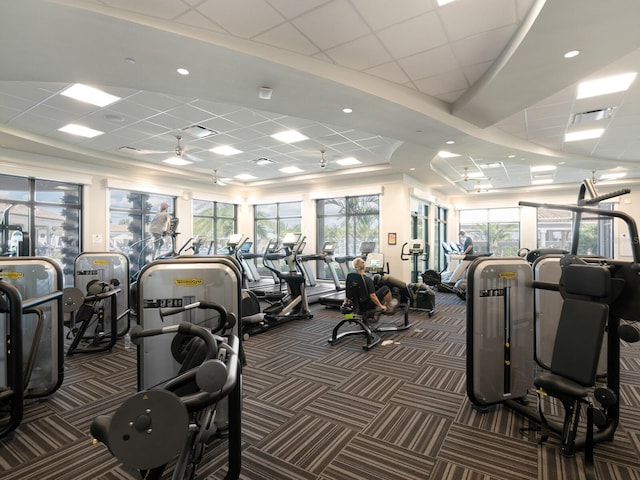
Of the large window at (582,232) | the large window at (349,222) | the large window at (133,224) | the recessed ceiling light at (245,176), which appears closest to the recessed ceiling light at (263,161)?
the recessed ceiling light at (245,176)

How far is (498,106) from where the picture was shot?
15.6ft

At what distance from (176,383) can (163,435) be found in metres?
0.27

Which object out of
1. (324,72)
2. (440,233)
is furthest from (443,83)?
(440,233)

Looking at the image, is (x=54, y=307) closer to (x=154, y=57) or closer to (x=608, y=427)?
(x=154, y=57)

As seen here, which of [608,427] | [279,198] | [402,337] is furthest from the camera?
[279,198]

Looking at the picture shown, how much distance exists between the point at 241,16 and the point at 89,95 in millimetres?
3224

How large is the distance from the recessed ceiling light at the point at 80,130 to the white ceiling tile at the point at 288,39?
186 inches

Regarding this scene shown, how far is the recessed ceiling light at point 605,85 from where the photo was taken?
4.27 m

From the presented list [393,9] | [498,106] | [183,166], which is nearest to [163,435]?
[393,9]

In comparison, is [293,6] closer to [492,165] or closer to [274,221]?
[492,165]

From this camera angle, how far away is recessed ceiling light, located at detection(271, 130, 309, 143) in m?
6.63

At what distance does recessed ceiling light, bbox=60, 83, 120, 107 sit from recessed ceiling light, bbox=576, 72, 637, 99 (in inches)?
260

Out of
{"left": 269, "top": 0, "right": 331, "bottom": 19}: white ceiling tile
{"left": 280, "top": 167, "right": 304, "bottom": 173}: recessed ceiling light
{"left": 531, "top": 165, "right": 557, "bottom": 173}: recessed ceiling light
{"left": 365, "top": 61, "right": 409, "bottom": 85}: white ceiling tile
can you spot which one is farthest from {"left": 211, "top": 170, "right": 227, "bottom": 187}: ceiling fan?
{"left": 531, "top": 165, "right": 557, "bottom": 173}: recessed ceiling light

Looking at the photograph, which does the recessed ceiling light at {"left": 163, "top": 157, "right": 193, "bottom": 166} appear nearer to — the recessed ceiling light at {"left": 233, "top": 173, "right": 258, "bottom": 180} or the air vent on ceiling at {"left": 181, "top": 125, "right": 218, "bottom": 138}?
the recessed ceiling light at {"left": 233, "top": 173, "right": 258, "bottom": 180}
